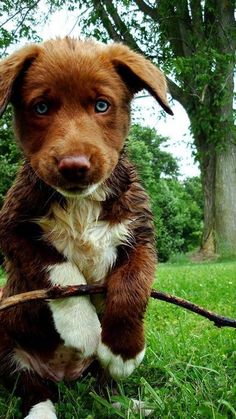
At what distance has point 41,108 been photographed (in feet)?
9.56

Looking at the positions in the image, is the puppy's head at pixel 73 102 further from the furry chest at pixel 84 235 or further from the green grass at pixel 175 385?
the green grass at pixel 175 385

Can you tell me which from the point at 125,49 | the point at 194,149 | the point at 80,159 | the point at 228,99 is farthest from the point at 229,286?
the point at 194,149

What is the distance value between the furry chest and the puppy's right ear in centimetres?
57

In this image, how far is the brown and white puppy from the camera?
282 cm

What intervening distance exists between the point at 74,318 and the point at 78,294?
0.12 metres

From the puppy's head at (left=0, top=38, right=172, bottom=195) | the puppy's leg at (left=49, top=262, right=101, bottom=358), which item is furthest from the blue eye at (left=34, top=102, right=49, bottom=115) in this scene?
the puppy's leg at (left=49, top=262, right=101, bottom=358)

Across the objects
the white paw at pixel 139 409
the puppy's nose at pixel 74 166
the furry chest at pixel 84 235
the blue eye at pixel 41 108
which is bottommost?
the white paw at pixel 139 409

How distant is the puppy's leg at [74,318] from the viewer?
2883 millimetres

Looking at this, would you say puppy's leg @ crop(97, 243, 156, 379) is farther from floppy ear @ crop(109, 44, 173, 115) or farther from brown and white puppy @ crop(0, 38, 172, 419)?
floppy ear @ crop(109, 44, 173, 115)

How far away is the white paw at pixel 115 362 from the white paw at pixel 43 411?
0.99ft

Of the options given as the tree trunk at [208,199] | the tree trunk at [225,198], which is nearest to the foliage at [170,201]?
the tree trunk at [208,199]

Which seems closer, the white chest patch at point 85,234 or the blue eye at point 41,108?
the blue eye at point 41,108

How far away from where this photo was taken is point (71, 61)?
9.67 feet

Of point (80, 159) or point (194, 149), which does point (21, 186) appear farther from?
point (194, 149)
